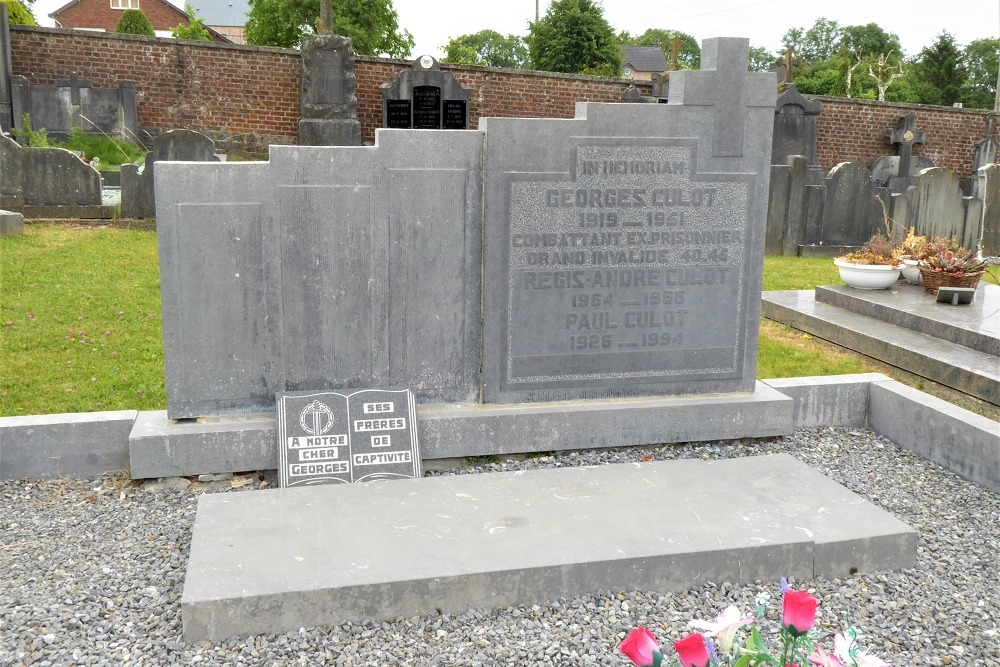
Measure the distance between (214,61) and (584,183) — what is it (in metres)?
16.9

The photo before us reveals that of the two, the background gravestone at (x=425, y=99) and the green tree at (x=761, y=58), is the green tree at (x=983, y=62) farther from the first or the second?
the background gravestone at (x=425, y=99)

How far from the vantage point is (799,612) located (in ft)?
4.70

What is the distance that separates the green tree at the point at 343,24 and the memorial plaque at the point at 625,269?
89.7ft

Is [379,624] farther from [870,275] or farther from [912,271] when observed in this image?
[912,271]

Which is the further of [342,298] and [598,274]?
[598,274]

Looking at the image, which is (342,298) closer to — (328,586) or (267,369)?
(267,369)

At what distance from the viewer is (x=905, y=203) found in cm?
1002

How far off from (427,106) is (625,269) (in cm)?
1564

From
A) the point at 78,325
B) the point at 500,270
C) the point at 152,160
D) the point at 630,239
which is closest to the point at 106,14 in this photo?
the point at 152,160

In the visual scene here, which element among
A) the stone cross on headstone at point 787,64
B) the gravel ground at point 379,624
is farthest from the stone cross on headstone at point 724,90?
the stone cross on headstone at point 787,64

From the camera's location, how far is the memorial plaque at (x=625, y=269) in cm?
408

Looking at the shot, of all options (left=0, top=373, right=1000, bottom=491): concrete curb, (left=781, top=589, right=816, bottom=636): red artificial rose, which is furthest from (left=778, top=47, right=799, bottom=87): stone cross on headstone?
(left=781, top=589, right=816, bottom=636): red artificial rose

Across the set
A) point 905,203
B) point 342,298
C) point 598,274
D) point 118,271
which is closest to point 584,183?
point 598,274

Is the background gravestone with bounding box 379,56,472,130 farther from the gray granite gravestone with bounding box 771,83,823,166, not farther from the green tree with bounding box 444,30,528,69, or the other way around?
the green tree with bounding box 444,30,528,69
